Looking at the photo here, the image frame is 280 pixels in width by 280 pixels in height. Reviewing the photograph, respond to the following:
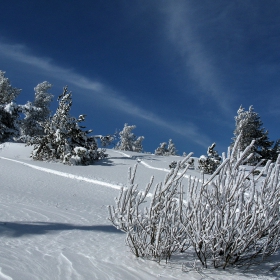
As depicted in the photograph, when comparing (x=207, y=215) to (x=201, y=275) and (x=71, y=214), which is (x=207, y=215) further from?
(x=71, y=214)

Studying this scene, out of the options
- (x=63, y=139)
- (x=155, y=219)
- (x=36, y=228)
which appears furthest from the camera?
(x=63, y=139)

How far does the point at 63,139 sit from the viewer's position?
2055cm

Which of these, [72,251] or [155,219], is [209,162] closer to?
[155,219]

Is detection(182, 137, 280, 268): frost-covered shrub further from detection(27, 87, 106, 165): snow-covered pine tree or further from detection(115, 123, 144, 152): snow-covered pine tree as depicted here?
detection(115, 123, 144, 152): snow-covered pine tree

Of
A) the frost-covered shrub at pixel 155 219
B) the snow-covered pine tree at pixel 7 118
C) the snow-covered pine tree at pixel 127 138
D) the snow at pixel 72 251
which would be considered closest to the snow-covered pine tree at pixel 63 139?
the snow-covered pine tree at pixel 7 118

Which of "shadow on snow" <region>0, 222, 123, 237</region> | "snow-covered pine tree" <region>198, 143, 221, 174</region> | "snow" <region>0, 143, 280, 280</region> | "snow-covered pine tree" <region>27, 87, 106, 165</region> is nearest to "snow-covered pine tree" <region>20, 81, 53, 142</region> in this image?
"snow-covered pine tree" <region>27, 87, 106, 165</region>

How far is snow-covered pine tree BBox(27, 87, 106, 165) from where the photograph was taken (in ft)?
66.0

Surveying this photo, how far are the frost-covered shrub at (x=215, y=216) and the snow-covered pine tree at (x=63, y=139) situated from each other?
1590cm

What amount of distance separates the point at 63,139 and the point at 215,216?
18538 millimetres

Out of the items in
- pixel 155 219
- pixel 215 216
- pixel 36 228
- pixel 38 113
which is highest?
pixel 38 113

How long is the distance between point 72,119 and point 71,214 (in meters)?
15.9

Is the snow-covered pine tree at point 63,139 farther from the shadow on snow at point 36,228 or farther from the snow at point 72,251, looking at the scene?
the shadow on snow at point 36,228

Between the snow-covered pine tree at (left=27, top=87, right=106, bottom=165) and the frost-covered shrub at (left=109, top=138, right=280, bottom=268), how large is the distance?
1590 centimetres

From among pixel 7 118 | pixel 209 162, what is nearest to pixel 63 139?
pixel 209 162
